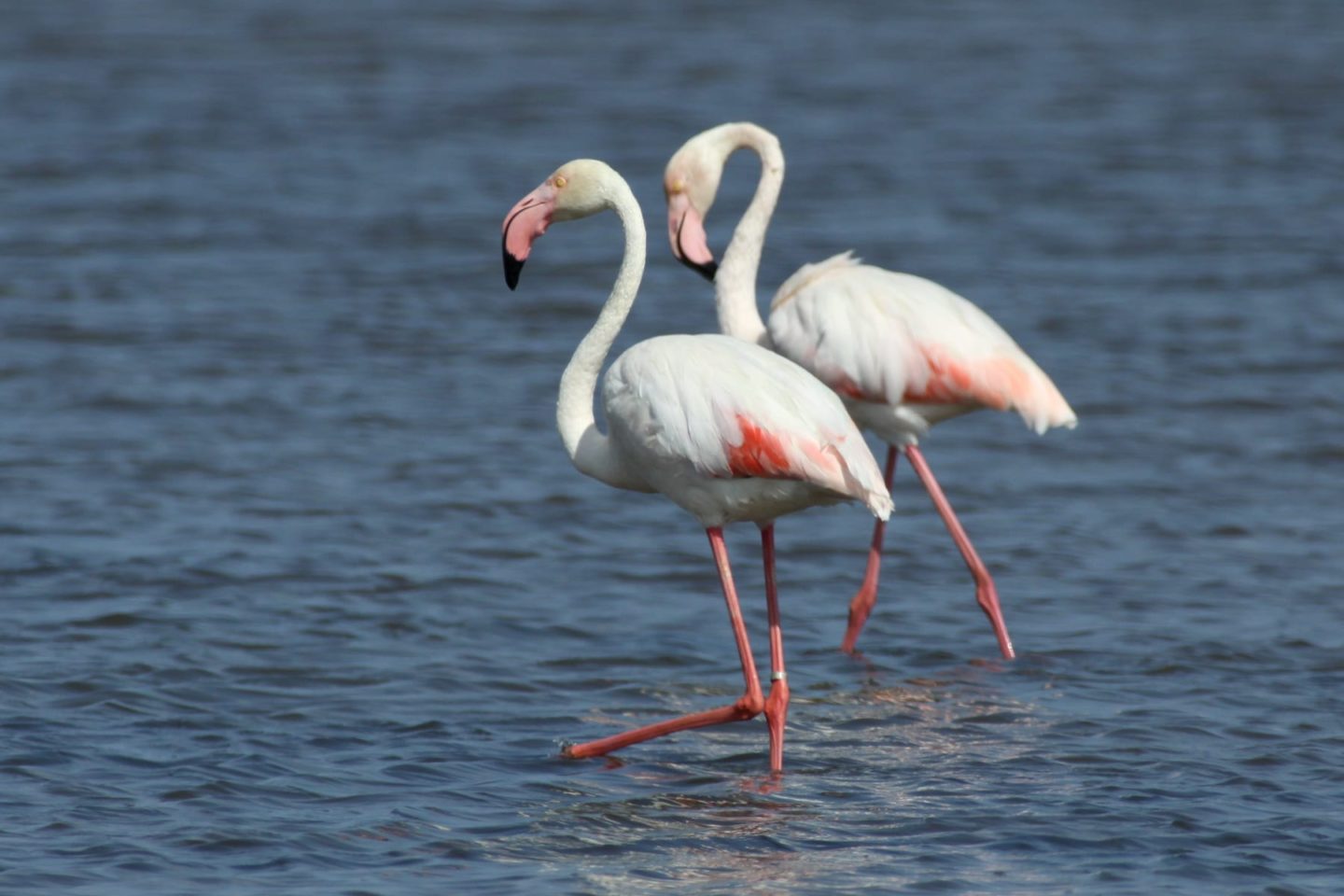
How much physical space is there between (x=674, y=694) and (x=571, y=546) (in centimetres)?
159

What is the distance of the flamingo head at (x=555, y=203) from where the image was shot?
6223 millimetres

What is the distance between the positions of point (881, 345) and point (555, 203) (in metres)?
1.65

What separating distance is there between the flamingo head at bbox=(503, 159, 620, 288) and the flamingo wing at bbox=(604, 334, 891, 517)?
1.81 ft

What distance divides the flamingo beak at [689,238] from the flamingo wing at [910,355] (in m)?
0.40

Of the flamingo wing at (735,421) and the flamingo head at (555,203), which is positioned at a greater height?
the flamingo head at (555,203)

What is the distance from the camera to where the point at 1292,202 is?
1451cm

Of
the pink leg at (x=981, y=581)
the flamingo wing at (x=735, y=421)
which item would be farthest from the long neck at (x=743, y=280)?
the flamingo wing at (x=735, y=421)

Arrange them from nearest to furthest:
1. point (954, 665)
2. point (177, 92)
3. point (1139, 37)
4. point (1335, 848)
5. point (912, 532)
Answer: point (1335, 848) < point (954, 665) < point (912, 532) < point (177, 92) < point (1139, 37)

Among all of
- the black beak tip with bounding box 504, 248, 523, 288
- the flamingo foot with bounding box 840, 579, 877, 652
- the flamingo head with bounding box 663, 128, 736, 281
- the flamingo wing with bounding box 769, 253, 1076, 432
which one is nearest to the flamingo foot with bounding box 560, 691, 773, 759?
the flamingo foot with bounding box 840, 579, 877, 652

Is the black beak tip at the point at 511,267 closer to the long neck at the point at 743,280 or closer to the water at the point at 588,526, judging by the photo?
the water at the point at 588,526

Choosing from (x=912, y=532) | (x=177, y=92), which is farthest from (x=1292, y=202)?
(x=177, y=92)

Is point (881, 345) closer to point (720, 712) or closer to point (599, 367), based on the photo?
point (599, 367)

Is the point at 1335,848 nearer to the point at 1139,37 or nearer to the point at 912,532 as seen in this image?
the point at 912,532

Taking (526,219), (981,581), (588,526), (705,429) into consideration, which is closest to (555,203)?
(526,219)
